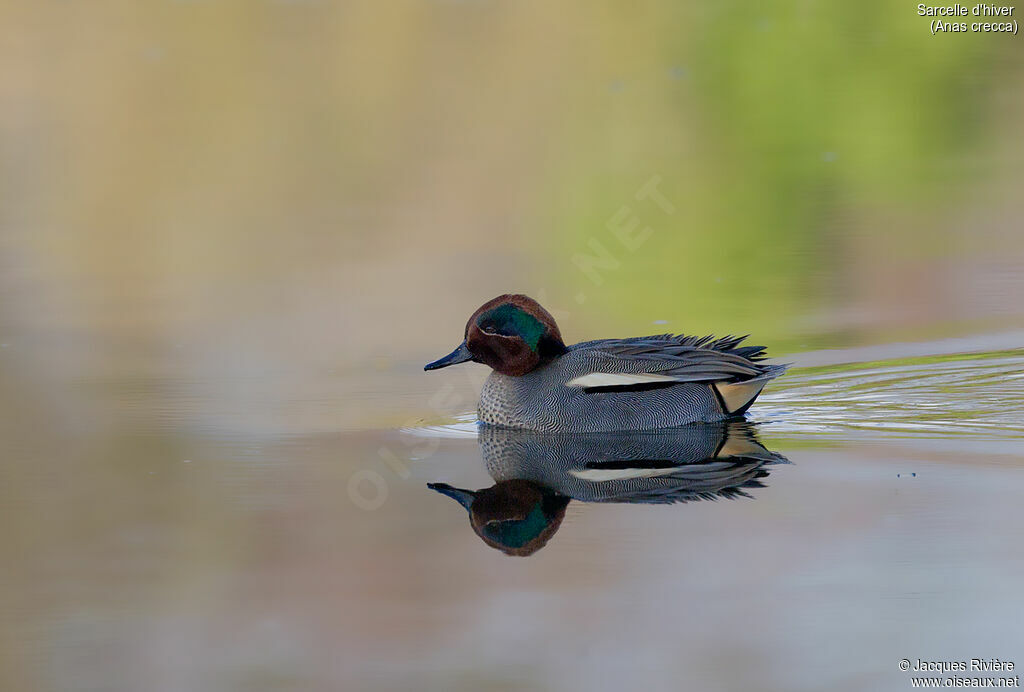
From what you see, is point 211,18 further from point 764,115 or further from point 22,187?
point 764,115

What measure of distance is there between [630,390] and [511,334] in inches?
28.5

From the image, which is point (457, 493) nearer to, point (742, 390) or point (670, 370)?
point (670, 370)

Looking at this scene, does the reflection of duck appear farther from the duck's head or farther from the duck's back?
the duck's head

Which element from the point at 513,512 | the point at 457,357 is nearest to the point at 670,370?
the point at 457,357

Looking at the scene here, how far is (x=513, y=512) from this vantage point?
667 centimetres

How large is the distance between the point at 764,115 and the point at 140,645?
1139cm

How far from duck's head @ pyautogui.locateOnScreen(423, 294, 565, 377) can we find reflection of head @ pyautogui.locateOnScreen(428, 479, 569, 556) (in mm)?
1444

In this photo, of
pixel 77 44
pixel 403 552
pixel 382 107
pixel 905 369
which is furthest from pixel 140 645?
pixel 77 44

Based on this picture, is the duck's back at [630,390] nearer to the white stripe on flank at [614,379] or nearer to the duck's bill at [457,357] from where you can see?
the white stripe on flank at [614,379]

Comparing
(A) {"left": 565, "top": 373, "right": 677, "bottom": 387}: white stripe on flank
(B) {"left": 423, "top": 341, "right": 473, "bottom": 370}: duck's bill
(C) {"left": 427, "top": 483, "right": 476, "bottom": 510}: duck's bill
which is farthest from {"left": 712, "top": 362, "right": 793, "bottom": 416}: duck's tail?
(C) {"left": 427, "top": 483, "right": 476, "bottom": 510}: duck's bill

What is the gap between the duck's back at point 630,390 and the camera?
329 inches

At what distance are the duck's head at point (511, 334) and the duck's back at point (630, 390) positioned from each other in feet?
0.32

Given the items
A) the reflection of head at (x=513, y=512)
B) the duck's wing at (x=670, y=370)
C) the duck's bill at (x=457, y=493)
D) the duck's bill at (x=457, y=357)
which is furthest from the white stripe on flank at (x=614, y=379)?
the duck's bill at (x=457, y=493)

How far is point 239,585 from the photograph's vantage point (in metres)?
6.04
